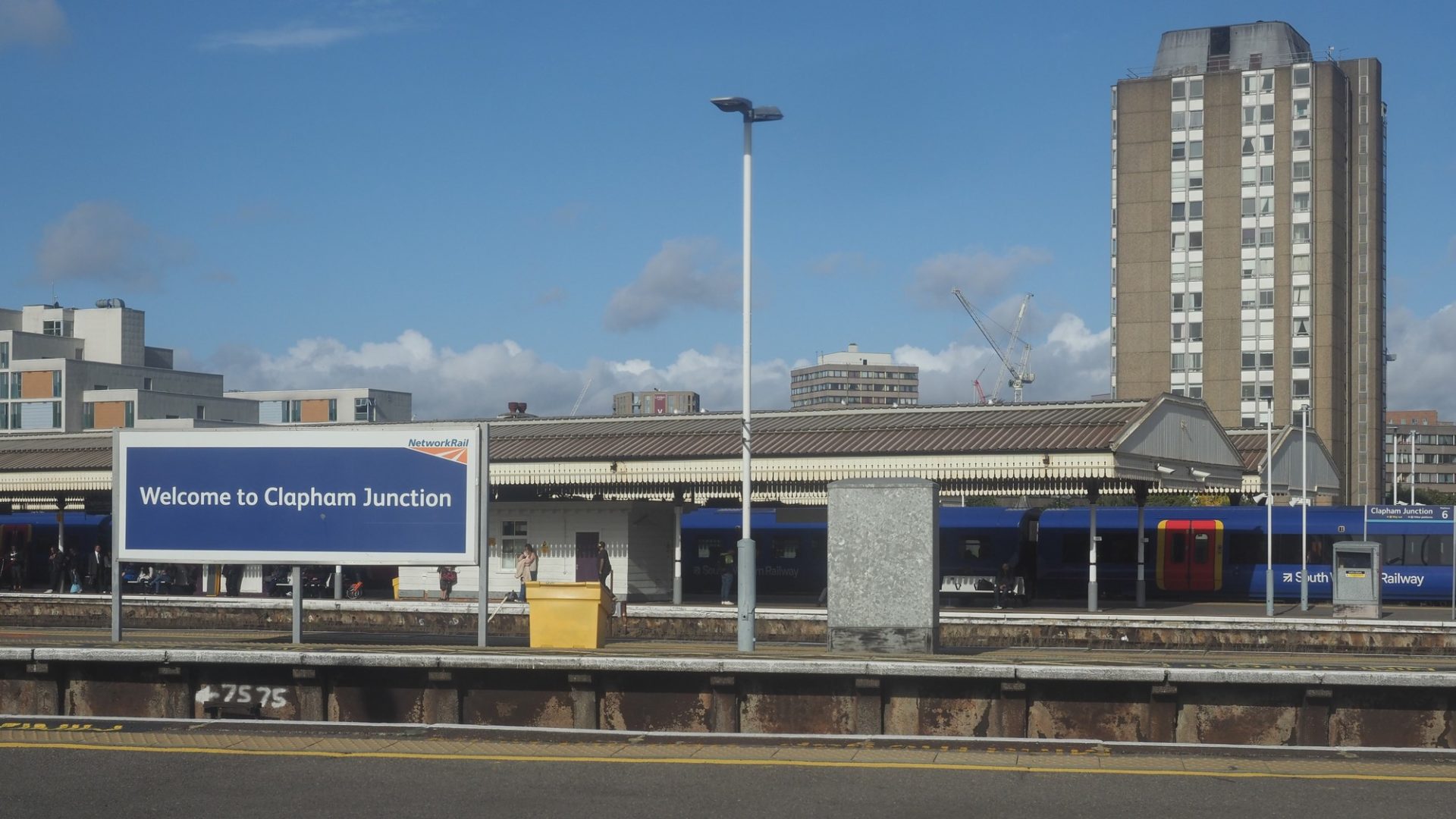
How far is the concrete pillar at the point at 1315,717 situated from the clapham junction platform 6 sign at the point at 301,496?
12269 mm

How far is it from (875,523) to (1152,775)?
9.33 metres

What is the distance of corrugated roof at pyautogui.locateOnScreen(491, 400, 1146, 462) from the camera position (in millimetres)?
Answer: 38344

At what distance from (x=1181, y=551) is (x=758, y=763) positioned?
38.9 meters

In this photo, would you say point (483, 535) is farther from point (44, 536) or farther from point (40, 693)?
point (44, 536)

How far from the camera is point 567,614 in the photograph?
21.7 metres

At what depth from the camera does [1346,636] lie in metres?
30.0

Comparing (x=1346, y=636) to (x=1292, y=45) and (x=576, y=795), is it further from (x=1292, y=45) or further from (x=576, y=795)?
(x=1292, y=45)

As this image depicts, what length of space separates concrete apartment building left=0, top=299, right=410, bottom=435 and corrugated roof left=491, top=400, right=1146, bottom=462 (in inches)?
2986

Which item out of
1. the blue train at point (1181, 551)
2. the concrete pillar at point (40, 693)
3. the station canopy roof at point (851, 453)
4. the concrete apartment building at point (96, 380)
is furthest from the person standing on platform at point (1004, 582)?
the concrete apartment building at point (96, 380)

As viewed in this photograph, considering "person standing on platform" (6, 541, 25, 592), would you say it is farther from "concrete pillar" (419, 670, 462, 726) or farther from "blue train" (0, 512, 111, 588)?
"concrete pillar" (419, 670, 462, 726)

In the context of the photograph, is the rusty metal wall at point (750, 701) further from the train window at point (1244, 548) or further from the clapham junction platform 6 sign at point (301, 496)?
the train window at point (1244, 548)

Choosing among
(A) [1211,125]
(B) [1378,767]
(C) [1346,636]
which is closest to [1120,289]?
(A) [1211,125]

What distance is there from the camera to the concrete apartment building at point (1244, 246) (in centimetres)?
12356

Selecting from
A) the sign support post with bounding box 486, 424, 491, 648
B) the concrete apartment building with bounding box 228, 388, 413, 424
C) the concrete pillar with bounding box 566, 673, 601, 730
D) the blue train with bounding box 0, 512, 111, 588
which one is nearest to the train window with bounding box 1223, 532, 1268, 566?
the sign support post with bounding box 486, 424, 491, 648
